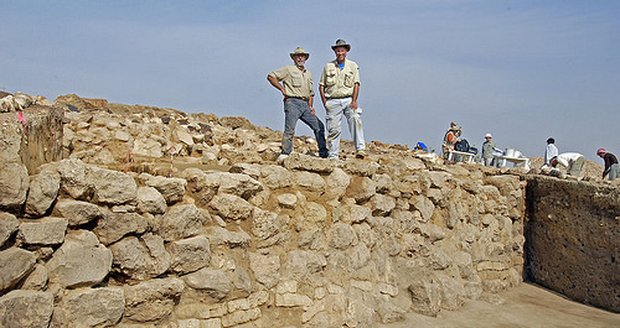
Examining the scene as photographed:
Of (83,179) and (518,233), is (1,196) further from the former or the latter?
(518,233)

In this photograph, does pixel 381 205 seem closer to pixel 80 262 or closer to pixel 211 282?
pixel 211 282

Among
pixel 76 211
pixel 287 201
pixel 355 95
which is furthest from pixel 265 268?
pixel 355 95

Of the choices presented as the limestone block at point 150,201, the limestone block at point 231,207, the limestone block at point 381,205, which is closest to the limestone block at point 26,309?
the limestone block at point 150,201

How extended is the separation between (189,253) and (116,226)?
0.75 metres

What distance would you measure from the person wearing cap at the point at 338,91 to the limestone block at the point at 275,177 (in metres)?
1.48

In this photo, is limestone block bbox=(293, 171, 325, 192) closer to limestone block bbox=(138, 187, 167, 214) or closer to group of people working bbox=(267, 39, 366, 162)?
group of people working bbox=(267, 39, 366, 162)

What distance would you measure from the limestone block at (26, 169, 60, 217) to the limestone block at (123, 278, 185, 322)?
988mm

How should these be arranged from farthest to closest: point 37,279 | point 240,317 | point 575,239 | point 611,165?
point 611,165 → point 575,239 → point 240,317 → point 37,279

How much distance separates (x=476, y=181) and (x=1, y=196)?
26.6ft

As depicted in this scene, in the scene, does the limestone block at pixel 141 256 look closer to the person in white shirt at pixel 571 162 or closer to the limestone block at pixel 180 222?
the limestone block at pixel 180 222

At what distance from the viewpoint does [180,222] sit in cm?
532

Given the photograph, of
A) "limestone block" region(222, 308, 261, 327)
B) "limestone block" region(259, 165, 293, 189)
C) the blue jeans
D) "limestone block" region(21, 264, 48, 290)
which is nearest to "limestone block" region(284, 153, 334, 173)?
"limestone block" region(259, 165, 293, 189)

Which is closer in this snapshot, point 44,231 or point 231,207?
point 44,231

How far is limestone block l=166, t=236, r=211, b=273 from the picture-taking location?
17.1 ft
